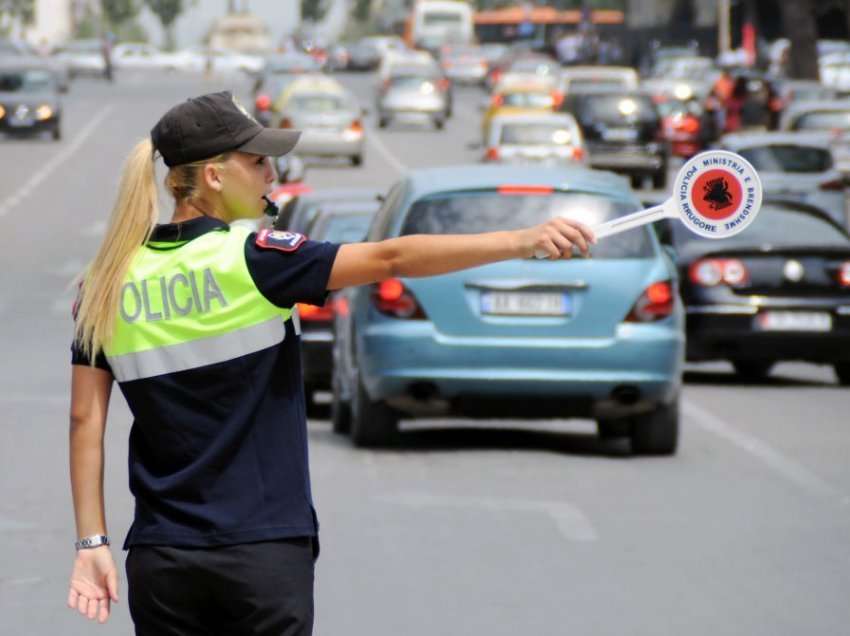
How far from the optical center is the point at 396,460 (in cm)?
1291

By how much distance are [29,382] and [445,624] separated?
9.79m

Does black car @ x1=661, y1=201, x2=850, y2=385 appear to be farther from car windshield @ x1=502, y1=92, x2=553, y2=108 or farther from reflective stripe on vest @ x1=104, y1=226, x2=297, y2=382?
car windshield @ x1=502, y1=92, x2=553, y2=108

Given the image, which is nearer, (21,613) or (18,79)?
(21,613)

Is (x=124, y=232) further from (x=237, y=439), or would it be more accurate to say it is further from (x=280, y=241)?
(x=237, y=439)

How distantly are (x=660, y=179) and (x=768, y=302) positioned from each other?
2762 cm

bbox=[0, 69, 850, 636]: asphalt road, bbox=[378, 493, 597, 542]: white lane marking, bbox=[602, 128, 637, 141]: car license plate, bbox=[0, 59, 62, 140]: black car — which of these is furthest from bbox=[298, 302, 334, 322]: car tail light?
bbox=[0, 59, 62, 140]: black car

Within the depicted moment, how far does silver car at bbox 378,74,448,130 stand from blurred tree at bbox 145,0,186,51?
111 meters

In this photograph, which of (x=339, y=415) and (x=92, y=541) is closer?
(x=92, y=541)

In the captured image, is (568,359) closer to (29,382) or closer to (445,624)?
(445,624)

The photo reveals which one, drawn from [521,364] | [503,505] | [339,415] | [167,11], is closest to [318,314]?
[339,415]

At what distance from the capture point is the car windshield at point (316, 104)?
50781mm

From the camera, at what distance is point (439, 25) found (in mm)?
112750

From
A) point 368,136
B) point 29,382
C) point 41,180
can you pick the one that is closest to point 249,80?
point 368,136

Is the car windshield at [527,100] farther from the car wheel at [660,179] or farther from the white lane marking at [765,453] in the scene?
the white lane marking at [765,453]
